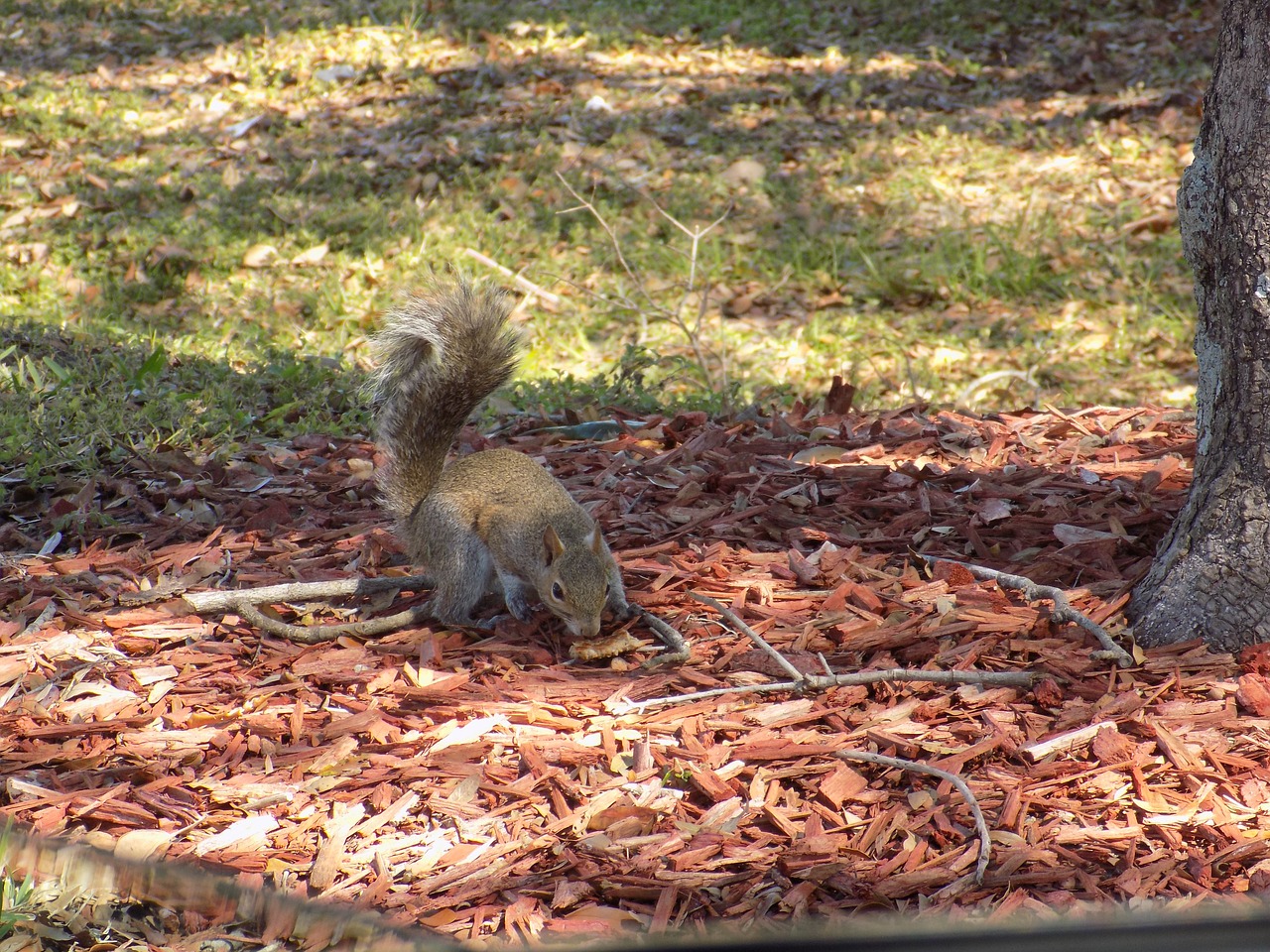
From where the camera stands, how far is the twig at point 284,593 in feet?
9.89

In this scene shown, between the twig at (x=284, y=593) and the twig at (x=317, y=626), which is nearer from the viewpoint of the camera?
the twig at (x=317, y=626)

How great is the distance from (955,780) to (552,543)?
1320mm

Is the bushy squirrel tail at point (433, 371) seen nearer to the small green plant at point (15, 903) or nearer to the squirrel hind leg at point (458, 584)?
the squirrel hind leg at point (458, 584)

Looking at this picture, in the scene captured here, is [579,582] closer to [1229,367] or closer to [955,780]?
[955,780]

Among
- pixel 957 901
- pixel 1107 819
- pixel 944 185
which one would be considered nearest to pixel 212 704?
pixel 957 901

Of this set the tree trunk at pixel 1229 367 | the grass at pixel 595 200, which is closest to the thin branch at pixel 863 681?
the tree trunk at pixel 1229 367

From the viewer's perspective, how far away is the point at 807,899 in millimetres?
1943

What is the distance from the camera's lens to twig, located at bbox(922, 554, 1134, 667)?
8.46 ft

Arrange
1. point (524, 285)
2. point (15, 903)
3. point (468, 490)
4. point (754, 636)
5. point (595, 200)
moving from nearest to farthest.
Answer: point (15, 903) < point (754, 636) < point (468, 490) < point (524, 285) < point (595, 200)

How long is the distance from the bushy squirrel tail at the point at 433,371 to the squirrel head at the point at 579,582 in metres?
0.59

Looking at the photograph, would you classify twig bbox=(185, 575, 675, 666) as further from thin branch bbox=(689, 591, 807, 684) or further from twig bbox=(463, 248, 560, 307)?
twig bbox=(463, 248, 560, 307)

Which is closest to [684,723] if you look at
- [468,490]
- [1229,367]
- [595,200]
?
[468,490]

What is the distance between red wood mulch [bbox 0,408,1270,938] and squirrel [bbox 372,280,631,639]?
152mm

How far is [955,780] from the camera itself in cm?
218
